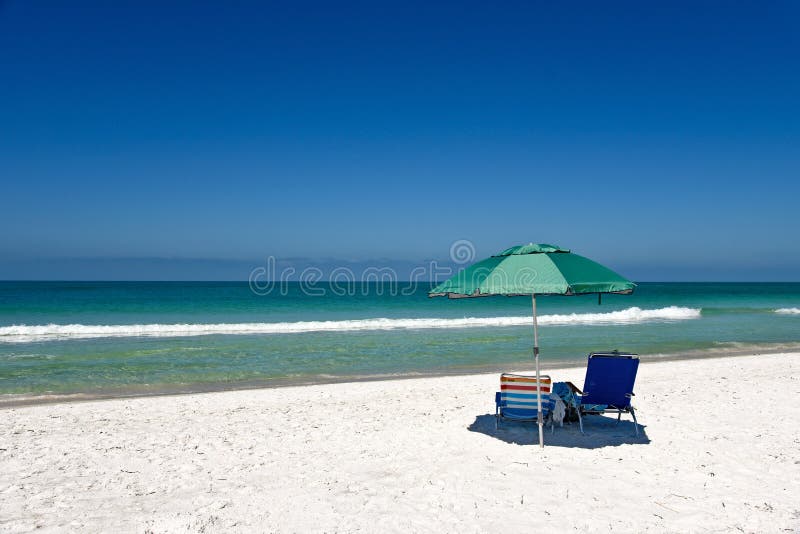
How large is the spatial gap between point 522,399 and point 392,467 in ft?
7.04

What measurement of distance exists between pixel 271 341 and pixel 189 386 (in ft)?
27.2

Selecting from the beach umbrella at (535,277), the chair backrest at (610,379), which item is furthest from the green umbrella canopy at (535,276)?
the chair backrest at (610,379)

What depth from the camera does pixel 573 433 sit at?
6.98 m

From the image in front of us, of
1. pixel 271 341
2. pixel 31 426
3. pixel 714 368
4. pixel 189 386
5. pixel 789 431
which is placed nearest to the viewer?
pixel 789 431

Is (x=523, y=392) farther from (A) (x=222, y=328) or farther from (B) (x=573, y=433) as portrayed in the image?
(A) (x=222, y=328)

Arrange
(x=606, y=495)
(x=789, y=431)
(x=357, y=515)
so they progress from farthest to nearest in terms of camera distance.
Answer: (x=789, y=431)
(x=606, y=495)
(x=357, y=515)

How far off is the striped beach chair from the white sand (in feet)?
0.92

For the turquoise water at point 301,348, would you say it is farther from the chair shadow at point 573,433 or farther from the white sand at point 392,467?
the chair shadow at point 573,433

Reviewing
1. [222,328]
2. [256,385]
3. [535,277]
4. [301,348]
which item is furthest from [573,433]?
[222,328]

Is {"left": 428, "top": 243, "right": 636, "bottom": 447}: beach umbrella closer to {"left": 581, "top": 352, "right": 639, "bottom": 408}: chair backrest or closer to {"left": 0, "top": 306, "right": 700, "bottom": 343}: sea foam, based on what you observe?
{"left": 581, "top": 352, "right": 639, "bottom": 408}: chair backrest

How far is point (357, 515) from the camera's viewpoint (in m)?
4.43

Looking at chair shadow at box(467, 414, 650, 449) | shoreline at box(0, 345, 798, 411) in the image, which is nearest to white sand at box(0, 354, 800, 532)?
chair shadow at box(467, 414, 650, 449)

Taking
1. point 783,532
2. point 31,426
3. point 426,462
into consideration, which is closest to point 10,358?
point 31,426

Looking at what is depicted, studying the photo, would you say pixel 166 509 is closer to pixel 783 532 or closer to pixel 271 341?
pixel 783 532
